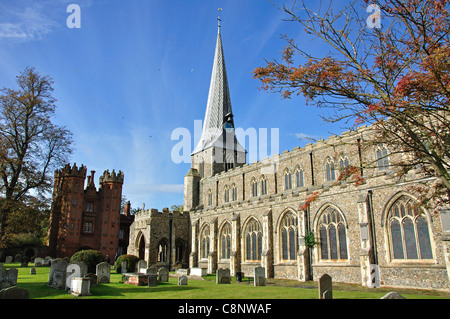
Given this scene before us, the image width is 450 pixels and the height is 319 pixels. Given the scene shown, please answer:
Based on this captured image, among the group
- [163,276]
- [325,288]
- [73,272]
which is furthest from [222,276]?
[325,288]

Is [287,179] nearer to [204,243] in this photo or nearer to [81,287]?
[204,243]

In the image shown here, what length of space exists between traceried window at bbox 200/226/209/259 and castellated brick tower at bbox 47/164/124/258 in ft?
45.1

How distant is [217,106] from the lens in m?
49.9

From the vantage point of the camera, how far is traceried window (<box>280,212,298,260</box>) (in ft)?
70.5

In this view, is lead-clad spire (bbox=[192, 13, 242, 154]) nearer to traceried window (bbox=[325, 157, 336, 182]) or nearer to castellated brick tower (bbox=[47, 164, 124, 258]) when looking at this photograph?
castellated brick tower (bbox=[47, 164, 124, 258])

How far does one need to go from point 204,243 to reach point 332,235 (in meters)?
15.1

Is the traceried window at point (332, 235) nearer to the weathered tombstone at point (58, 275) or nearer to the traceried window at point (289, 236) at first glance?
the traceried window at point (289, 236)

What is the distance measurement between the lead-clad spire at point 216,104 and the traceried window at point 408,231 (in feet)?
101

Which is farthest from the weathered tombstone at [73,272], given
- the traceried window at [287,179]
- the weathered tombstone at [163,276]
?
the traceried window at [287,179]

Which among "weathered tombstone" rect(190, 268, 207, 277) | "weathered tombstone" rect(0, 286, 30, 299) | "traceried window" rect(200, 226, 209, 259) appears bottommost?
"weathered tombstone" rect(190, 268, 207, 277)

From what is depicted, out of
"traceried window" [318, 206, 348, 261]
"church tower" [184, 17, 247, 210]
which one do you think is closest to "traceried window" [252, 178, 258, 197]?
"church tower" [184, 17, 247, 210]

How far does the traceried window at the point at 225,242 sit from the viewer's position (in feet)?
91.2

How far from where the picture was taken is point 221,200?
34.8 meters

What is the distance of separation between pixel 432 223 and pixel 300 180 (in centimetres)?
1247
